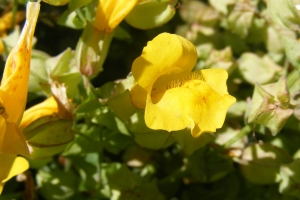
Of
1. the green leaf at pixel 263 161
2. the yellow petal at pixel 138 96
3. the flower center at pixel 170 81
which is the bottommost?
the green leaf at pixel 263 161

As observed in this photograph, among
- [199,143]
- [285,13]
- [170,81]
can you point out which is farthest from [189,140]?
[285,13]

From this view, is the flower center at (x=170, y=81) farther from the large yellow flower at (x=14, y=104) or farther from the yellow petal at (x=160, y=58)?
the large yellow flower at (x=14, y=104)

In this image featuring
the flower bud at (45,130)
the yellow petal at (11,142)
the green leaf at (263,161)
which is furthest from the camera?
the green leaf at (263,161)

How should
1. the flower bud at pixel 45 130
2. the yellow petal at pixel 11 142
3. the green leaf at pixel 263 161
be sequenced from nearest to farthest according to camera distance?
the yellow petal at pixel 11 142, the flower bud at pixel 45 130, the green leaf at pixel 263 161

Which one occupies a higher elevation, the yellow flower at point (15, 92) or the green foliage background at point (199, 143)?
the yellow flower at point (15, 92)

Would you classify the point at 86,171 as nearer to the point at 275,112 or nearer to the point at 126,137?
the point at 126,137

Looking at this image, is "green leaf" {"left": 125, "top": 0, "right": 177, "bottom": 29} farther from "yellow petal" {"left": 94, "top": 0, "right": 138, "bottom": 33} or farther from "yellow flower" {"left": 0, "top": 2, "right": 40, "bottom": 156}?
"yellow flower" {"left": 0, "top": 2, "right": 40, "bottom": 156}

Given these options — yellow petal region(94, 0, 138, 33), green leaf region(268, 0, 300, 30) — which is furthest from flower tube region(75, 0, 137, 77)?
green leaf region(268, 0, 300, 30)

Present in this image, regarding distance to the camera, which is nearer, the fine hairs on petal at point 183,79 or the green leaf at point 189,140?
the fine hairs on petal at point 183,79

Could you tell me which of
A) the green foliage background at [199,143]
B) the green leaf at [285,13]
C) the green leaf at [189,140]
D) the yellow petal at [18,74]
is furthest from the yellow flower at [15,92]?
the green leaf at [285,13]
